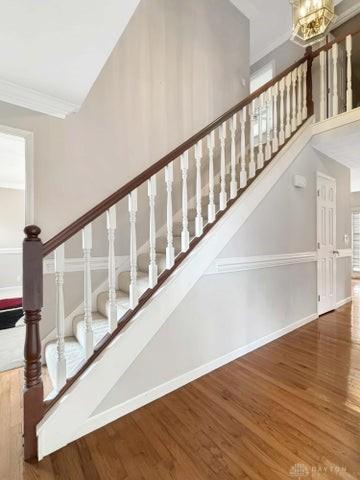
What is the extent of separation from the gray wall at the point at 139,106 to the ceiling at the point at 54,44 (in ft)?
1.06

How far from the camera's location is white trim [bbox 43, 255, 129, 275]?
227 centimetres

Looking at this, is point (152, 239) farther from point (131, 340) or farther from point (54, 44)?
point (54, 44)

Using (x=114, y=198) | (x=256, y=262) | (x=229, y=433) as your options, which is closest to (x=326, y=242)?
(x=256, y=262)

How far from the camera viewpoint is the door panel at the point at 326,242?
3.55 metres

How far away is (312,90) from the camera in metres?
3.45

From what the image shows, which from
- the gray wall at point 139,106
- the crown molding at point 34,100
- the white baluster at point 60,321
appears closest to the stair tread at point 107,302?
the white baluster at point 60,321

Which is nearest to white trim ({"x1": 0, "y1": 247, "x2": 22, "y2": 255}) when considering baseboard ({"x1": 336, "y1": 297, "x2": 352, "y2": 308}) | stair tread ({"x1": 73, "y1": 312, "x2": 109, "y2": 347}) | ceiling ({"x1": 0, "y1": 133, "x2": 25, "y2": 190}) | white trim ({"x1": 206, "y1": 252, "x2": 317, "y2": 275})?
ceiling ({"x1": 0, "y1": 133, "x2": 25, "y2": 190})

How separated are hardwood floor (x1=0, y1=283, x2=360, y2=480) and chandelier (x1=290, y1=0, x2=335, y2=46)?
2546 mm

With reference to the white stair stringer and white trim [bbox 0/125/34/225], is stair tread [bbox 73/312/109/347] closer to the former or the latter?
the white stair stringer

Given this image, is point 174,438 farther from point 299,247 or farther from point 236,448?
point 299,247

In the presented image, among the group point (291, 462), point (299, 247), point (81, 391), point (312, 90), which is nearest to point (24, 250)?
point (81, 391)

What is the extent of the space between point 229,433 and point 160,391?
561 mm

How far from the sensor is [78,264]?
246cm

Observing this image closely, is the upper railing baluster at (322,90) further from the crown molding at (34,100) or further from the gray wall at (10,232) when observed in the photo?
the gray wall at (10,232)
